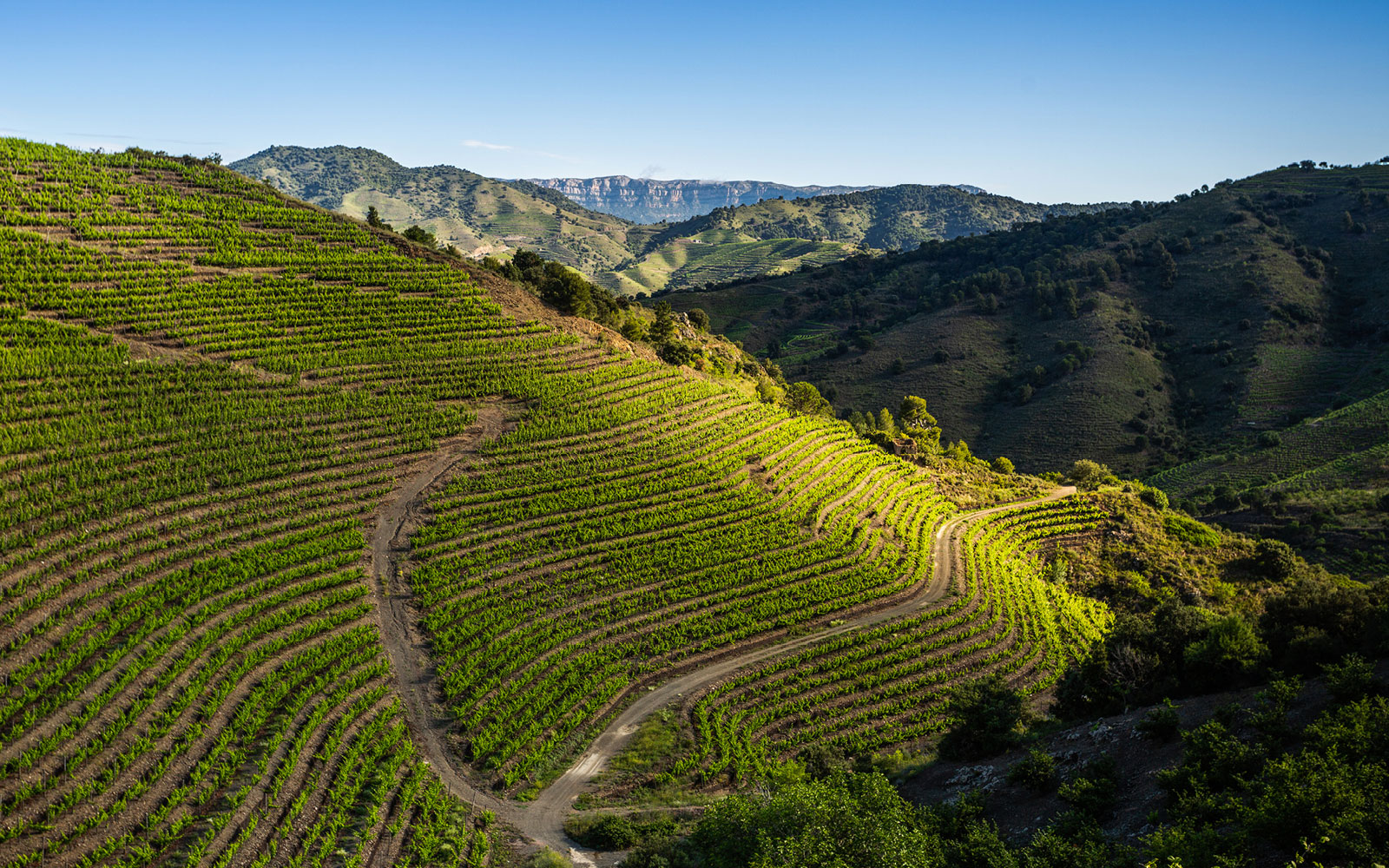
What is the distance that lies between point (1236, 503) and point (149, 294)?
3783 inches

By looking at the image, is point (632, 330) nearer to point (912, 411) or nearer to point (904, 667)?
point (912, 411)

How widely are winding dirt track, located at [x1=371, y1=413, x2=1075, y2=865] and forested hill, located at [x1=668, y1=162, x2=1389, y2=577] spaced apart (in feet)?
175

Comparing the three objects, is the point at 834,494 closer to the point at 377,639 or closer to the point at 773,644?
the point at 773,644

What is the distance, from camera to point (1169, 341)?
114562mm

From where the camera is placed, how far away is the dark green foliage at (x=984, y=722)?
96.4ft

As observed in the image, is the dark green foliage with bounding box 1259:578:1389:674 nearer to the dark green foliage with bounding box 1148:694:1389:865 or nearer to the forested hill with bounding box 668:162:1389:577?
the dark green foliage with bounding box 1148:694:1389:865

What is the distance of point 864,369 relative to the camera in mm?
119625

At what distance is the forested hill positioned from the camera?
77725 mm

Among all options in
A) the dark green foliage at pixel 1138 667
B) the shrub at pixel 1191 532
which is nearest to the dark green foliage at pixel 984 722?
the dark green foliage at pixel 1138 667

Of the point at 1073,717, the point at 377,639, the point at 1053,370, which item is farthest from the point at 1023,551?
the point at 1053,370

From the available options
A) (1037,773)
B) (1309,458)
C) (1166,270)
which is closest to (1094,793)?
(1037,773)

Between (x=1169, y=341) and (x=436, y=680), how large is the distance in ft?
414

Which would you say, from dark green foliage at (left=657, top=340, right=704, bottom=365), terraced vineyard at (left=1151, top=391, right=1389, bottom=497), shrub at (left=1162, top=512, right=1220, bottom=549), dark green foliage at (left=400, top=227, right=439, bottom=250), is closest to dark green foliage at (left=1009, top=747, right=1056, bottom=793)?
dark green foliage at (left=657, top=340, right=704, bottom=365)

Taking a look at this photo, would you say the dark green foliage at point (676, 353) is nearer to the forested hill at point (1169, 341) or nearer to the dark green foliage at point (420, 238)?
the dark green foliage at point (420, 238)
